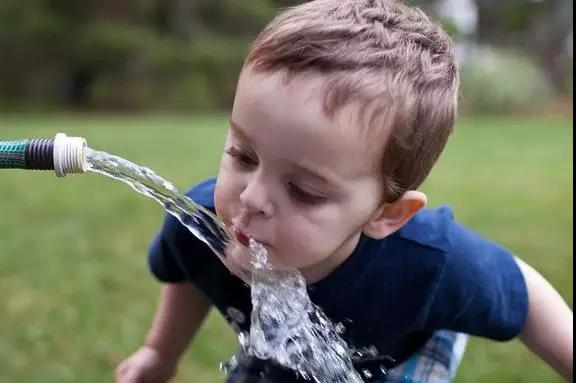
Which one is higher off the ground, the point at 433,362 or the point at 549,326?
the point at 549,326

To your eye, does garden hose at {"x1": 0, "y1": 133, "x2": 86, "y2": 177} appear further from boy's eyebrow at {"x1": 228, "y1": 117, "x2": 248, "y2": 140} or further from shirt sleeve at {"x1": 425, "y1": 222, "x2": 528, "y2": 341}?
shirt sleeve at {"x1": 425, "y1": 222, "x2": 528, "y2": 341}

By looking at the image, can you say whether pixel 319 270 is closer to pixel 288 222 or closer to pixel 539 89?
pixel 288 222

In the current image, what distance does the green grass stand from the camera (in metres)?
1.78

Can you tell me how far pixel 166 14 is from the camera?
13.3 metres

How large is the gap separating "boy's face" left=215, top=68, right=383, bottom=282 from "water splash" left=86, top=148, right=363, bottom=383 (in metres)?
0.06

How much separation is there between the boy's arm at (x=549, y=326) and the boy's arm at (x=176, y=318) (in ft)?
1.63

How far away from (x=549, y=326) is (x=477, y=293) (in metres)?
0.13

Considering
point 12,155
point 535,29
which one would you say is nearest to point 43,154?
point 12,155

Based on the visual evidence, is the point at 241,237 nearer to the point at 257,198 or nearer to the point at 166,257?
the point at 257,198

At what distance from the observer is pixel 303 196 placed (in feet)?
3.50

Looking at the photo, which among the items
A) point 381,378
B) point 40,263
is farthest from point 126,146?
point 381,378

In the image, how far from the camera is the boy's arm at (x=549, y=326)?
1.34m

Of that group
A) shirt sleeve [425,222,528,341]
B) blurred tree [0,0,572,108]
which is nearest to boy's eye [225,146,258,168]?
shirt sleeve [425,222,528,341]

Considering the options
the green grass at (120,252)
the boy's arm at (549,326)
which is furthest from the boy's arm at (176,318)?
the boy's arm at (549,326)
